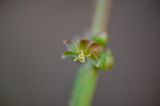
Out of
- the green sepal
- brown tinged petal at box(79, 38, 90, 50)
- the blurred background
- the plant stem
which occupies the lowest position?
the plant stem

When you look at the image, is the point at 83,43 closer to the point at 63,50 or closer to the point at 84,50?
the point at 84,50

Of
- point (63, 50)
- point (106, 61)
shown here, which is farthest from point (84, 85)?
point (63, 50)

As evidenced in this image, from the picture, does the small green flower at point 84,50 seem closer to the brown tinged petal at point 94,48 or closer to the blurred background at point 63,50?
the brown tinged petal at point 94,48

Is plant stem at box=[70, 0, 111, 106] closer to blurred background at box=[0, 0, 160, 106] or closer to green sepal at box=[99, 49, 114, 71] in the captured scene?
green sepal at box=[99, 49, 114, 71]

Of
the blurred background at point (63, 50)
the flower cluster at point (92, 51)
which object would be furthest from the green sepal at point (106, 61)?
the blurred background at point (63, 50)

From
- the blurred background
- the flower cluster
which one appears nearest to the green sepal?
the flower cluster
